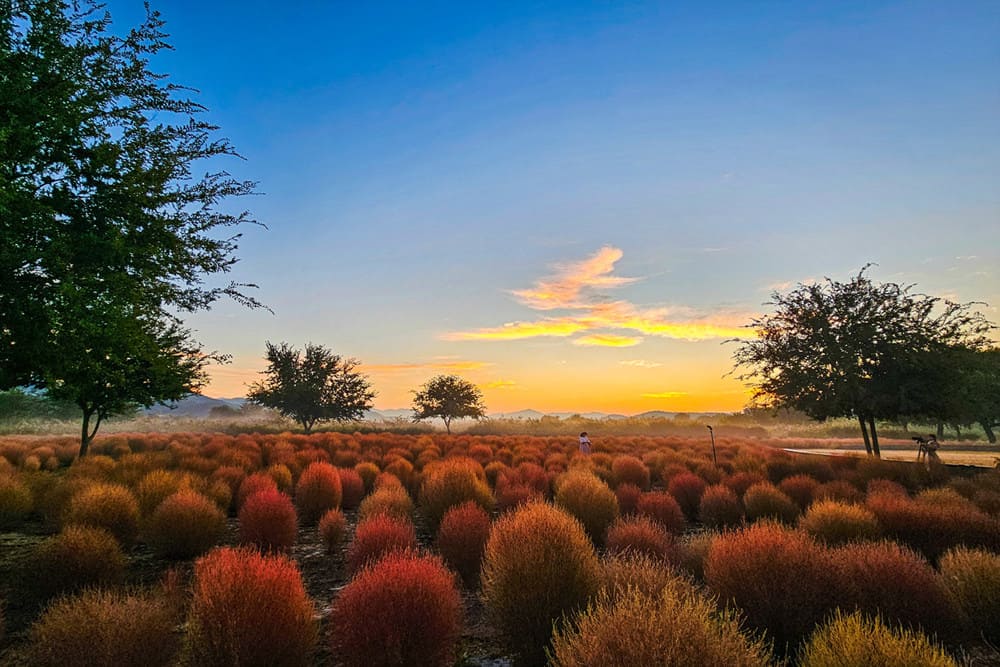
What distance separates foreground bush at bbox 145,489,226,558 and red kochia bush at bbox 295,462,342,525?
279cm

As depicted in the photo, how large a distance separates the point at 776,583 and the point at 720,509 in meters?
6.16

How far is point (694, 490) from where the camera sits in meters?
11.9

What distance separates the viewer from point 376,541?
Answer: 6.14m

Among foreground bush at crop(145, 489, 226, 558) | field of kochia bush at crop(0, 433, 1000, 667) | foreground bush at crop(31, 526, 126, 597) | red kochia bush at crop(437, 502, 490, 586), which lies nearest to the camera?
field of kochia bush at crop(0, 433, 1000, 667)

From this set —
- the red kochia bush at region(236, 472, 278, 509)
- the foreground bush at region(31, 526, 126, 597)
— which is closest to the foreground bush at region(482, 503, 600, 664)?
the foreground bush at region(31, 526, 126, 597)

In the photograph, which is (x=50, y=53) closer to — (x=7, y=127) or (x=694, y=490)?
(x=7, y=127)

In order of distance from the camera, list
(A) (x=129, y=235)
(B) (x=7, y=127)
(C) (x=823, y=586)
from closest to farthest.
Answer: (C) (x=823, y=586) → (B) (x=7, y=127) → (A) (x=129, y=235)

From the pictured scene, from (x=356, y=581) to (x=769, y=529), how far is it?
486 cm

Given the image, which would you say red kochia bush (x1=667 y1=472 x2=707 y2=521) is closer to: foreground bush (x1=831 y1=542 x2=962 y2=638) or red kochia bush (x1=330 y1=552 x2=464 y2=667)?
foreground bush (x1=831 y1=542 x2=962 y2=638)

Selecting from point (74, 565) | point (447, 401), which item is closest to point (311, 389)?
point (447, 401)

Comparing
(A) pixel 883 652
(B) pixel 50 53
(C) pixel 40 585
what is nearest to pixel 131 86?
(B) pixel 50 53

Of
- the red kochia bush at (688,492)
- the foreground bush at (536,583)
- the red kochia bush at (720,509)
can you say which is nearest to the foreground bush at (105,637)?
the foreground bush at (536,583)

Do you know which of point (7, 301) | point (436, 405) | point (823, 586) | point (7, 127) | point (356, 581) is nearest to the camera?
point (356, 581)

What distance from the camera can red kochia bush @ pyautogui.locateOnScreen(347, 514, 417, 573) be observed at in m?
6.00
